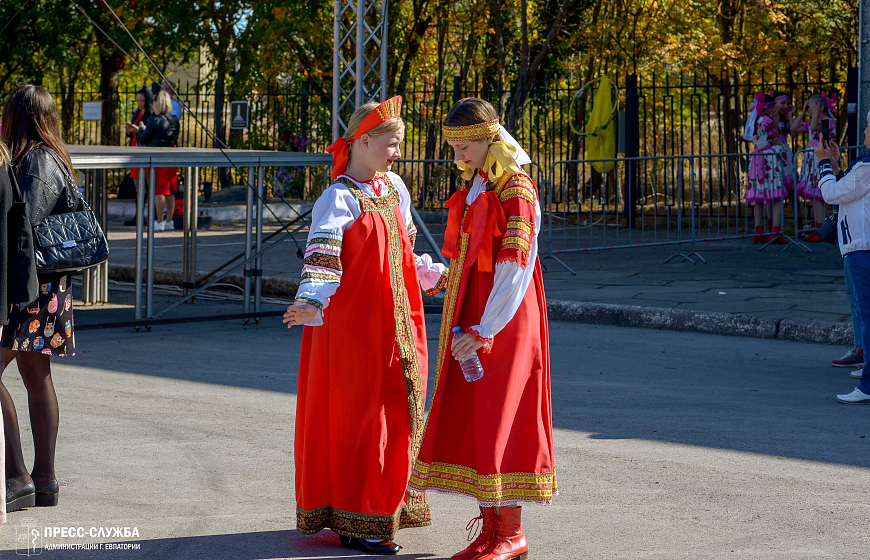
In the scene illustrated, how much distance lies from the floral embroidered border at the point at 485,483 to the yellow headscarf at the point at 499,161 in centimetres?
101

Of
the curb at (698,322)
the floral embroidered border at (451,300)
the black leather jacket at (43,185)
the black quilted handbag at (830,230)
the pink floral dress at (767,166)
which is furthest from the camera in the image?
the pink floral dress at (767,166)

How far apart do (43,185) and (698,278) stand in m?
7.67

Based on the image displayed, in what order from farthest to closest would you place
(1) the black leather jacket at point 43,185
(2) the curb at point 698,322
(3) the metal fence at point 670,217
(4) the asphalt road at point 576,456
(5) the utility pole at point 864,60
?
(3) the metal fence at point 670,217 → (5) the utility pole at point 864,60 → (2) the curb at point 698,322 → (1) the black leather jacket at point 43,185 → (4) the asphalt road at point 576,456

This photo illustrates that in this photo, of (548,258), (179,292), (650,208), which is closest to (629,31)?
(650,208)

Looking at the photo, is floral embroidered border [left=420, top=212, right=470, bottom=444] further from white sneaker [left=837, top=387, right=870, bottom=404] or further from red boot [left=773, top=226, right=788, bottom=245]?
red boot [left=773, top=226, right=788, bottom=245]

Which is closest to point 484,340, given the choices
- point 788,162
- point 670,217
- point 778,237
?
point 788,162

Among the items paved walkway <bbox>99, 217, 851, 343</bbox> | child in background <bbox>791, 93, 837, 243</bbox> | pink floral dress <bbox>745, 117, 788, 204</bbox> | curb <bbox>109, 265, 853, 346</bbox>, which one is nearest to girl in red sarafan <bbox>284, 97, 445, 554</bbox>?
curb <bbox>109, 265, 853, 346</bbox>

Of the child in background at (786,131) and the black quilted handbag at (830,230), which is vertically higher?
the child in background at (786,131)

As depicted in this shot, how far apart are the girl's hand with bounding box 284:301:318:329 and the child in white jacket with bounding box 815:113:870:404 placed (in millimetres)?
3862

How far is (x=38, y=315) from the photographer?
14.0 ft

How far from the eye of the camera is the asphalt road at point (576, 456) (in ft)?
13.2

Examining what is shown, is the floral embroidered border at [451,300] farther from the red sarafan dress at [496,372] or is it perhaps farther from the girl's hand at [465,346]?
the girl's hand at [465,346]

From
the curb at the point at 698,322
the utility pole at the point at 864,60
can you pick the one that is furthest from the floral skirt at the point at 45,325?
the utility pole at the point at 864,60

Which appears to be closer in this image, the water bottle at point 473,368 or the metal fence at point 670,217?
the water bottle at point 473,368
